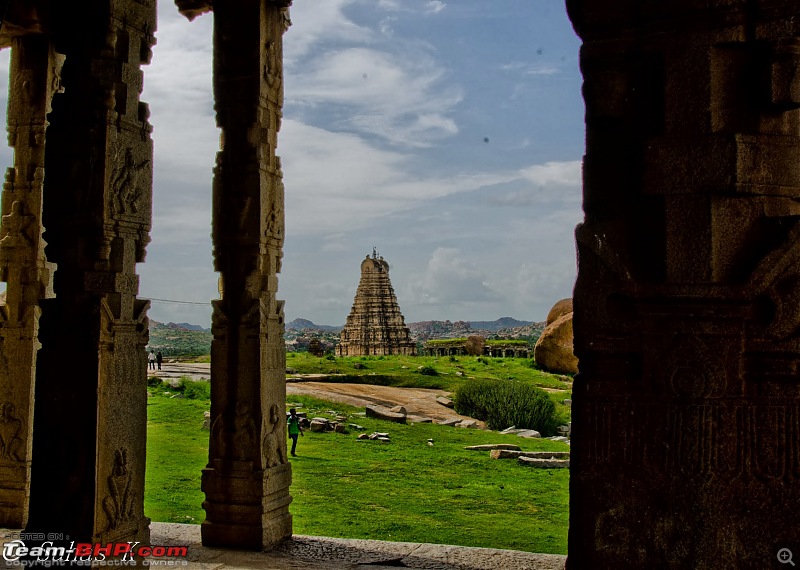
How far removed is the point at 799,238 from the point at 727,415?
74cm

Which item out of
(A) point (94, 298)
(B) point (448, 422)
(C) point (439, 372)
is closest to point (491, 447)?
(B) point (448, 422)

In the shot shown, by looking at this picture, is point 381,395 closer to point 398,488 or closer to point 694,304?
point 398,488

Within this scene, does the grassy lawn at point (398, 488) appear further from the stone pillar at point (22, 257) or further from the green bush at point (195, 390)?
the green bush at point (195, 390)

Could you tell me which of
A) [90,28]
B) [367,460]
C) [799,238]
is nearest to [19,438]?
[90,28]

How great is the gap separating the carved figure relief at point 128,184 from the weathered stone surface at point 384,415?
39.6ft

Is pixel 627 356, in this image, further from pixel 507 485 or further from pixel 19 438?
pixel 507 485

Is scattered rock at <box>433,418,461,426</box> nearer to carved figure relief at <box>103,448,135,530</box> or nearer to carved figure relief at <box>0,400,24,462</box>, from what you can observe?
carved figure relief at <box>0,400,24,462</box>

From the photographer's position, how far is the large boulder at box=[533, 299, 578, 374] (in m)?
28.5

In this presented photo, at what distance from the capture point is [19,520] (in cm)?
795

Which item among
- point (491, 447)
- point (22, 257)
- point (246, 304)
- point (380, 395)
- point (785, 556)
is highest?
point (22, 257)

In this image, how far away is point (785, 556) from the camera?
8.94ft

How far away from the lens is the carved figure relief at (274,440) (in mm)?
7059

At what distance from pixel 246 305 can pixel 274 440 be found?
1.37m

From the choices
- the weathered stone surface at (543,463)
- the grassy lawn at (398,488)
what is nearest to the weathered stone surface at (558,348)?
the grassy lawn at (398,488)
